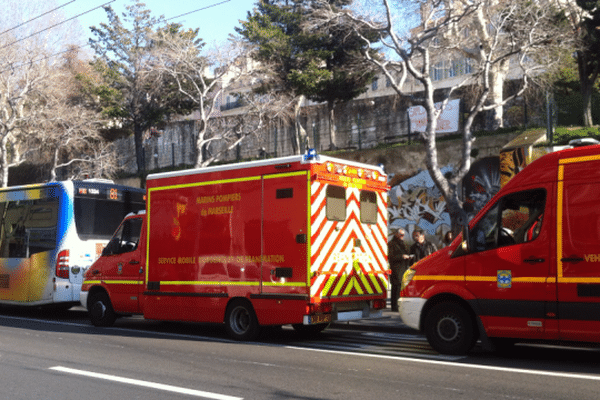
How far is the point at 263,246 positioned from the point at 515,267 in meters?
3.81

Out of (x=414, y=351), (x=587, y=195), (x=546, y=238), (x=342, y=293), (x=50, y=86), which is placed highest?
(x=50, y=86)

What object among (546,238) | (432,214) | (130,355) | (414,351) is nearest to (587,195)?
(546,238)

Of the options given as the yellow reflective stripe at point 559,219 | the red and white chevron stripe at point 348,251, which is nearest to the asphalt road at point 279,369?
the red and white chevron stripe at point 348,251

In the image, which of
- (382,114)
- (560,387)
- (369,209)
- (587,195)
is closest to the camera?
(560,387)

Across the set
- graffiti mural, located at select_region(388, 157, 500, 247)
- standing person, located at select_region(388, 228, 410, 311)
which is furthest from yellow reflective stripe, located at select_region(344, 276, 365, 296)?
graffiti mural, located at select_region(388, 157, 500, 247)

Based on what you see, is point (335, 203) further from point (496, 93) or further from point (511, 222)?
point (496, 93)

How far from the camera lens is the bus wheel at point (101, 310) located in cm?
1274

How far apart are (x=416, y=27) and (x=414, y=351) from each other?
10.2 meters

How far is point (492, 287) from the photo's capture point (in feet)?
27.4

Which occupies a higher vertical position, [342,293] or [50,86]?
[50,86]

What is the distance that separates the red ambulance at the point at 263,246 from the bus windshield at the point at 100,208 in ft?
8.98

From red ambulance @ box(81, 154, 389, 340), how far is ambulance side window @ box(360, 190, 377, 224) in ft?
0.05

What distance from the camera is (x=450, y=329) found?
8.77m

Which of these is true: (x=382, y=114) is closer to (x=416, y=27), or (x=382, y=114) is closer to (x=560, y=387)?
(x=416, y=27)
